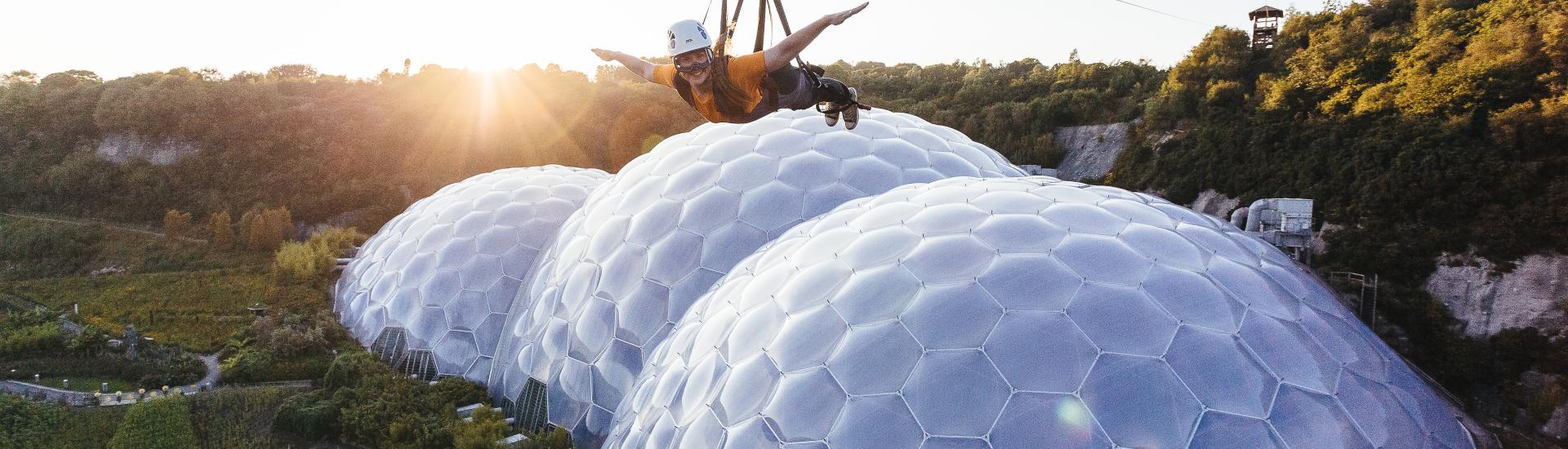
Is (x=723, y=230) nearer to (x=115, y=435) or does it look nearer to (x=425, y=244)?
(x=425, y=244)

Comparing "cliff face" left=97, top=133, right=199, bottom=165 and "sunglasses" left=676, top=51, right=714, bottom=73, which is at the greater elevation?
"sunglasses" left=676, top=51, right=714, bottom=73

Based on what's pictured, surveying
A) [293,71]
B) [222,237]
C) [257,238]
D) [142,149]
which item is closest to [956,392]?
[257,238]

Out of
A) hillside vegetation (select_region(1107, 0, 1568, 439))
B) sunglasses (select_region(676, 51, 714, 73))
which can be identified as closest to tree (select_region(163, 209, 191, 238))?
sunglasses (select_region(676, 51, 714, 73))

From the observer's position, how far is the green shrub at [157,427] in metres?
12.2

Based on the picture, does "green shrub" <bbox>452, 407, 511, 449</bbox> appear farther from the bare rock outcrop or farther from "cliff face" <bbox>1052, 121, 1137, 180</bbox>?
"cliff face" <bbox>1052, 121, 1137, 180</bbox>

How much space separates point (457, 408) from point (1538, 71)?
26216mm

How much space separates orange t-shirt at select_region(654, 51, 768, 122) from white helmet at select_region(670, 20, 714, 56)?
1.24 feet

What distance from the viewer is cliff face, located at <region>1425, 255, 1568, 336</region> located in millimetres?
16750

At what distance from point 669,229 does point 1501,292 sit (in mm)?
19104

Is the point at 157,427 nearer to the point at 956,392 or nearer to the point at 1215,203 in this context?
the point at 956,392

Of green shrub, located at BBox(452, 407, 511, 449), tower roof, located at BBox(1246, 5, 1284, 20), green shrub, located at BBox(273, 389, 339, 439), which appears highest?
tower roof, located at BBox(1246, 5, 1284, 20)

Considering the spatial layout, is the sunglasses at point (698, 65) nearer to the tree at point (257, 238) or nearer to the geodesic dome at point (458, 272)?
the geodesic dome at point (458, 272)

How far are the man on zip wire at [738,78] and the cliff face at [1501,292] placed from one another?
18.0 metres

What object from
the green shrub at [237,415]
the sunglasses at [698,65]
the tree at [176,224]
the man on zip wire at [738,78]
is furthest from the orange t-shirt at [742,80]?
the tree at [176,224]
